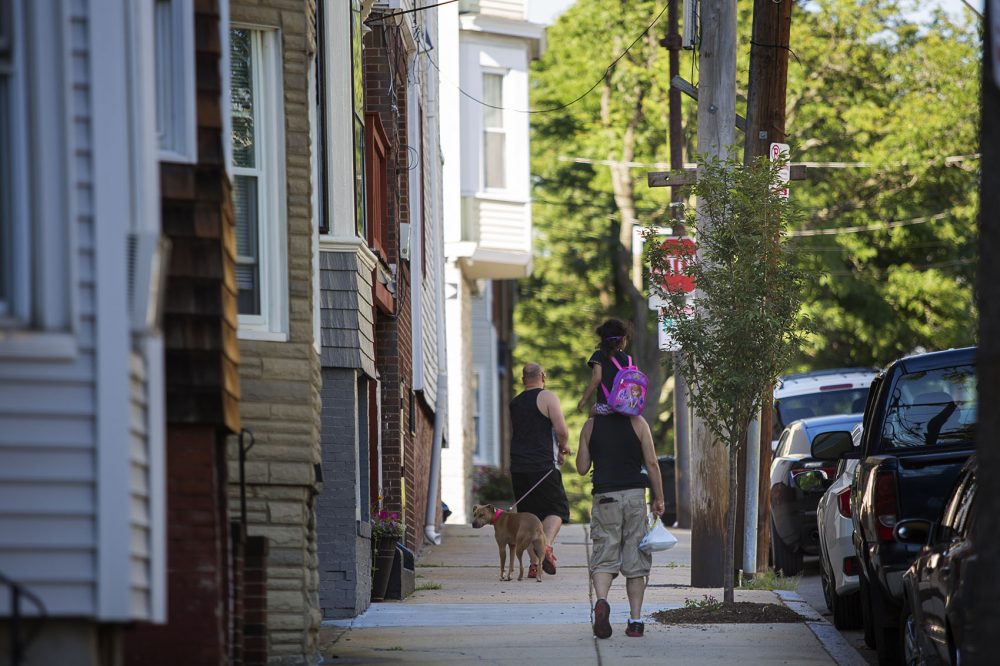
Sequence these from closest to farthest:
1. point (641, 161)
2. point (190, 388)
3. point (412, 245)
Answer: point (190, 388), point (412, 245), point (641, 161)

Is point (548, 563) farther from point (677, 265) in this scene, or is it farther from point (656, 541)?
point (656, 541)

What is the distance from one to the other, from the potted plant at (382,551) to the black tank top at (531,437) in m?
2.10

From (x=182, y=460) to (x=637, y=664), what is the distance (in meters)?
3.66

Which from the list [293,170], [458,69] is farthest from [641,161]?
[293,170]

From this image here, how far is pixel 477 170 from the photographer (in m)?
26.2

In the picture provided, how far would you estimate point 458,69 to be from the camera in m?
26.0

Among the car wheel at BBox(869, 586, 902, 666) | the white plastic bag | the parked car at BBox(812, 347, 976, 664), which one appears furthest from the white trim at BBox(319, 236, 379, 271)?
the car wheel at BBox(869, 586, 902, 666)

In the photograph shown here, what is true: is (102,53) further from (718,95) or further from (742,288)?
(718,95)

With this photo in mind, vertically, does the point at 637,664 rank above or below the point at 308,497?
below

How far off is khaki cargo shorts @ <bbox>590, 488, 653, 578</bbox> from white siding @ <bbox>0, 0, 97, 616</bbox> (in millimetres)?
5531

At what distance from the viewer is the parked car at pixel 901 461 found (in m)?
9.41

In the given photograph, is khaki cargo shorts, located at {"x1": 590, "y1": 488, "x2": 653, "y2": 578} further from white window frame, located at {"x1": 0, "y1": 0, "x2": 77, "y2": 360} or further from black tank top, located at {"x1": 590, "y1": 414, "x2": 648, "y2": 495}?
white window frame, located at {"x1": 0, "y1": 0, "x2": 77, "y2": 360}

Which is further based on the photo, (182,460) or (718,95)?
(718,95)

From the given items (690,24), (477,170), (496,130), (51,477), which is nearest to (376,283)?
(690,24)
